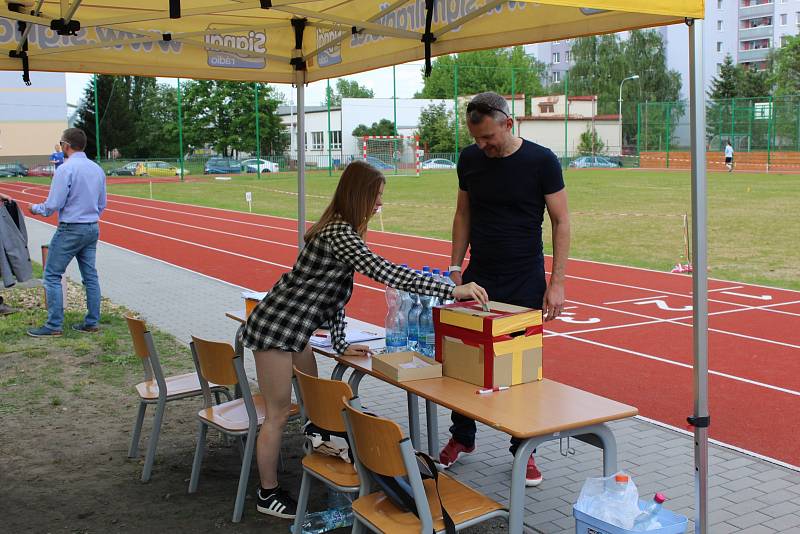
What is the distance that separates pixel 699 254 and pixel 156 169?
173 ft

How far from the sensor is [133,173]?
52531 mm

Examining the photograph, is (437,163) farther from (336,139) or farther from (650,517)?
(650,517)

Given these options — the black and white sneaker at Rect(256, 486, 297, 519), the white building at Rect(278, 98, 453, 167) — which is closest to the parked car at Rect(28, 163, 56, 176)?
the white building at Rect(278, 98, 453, 167)

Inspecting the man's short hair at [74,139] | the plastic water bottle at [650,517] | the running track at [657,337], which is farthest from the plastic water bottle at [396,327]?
the man's short hair at [74,139]

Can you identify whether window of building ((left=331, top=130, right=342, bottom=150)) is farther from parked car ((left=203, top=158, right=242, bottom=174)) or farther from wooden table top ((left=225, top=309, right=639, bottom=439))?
wooden table top ((left=225, top=309, right=639, bottom=439))

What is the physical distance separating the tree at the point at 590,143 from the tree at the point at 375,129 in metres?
14.8

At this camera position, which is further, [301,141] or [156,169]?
[156,169]

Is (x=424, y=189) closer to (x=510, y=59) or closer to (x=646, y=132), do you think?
(x=646, y=132)

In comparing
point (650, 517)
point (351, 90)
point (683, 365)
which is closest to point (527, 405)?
point (650, 517)

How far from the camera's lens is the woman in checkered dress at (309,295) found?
3.94 meters

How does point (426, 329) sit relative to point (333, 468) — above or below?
above

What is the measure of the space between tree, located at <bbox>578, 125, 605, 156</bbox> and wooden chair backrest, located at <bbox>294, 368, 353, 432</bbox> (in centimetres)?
6230

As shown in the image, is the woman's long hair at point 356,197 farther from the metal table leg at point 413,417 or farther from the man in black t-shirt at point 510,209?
the metal table leg at point 413,417

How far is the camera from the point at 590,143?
6475cm
